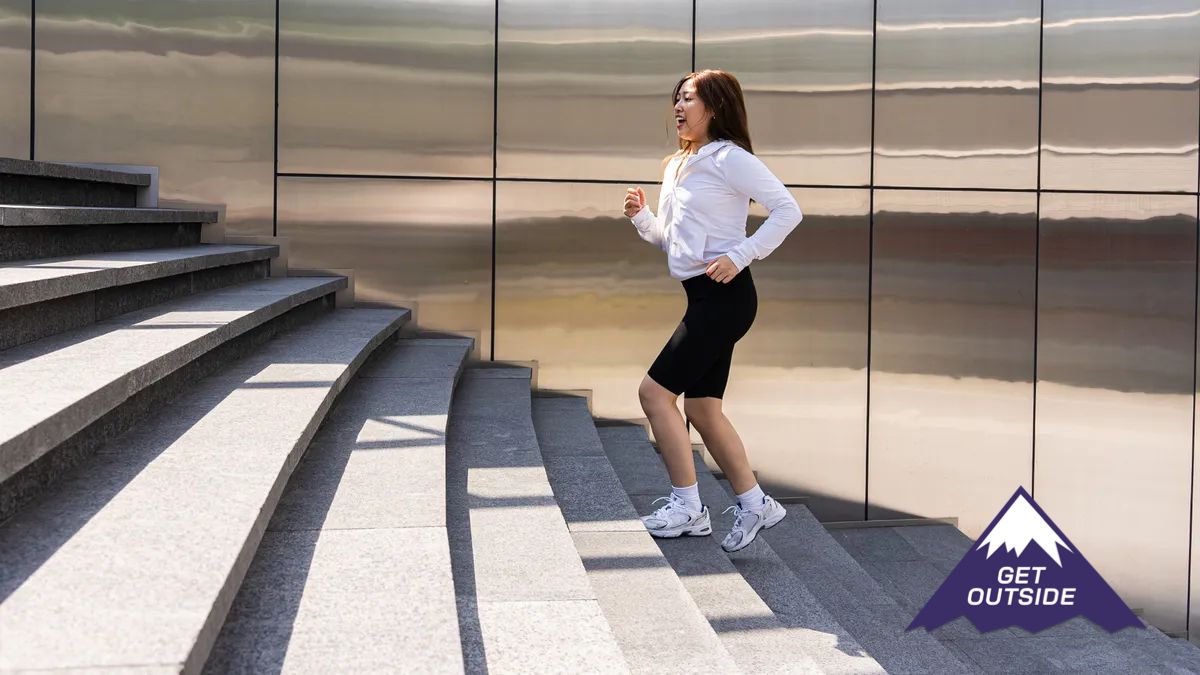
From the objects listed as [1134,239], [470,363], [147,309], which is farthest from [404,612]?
[1134,239]

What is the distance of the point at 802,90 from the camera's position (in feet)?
22.7

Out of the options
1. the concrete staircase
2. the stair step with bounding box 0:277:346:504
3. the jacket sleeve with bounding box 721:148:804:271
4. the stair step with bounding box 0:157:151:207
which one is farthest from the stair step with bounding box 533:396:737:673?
the stair step with bounding box 0:157:151:207

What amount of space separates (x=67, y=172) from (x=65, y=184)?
4.5 inches

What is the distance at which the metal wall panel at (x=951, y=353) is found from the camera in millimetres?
7004

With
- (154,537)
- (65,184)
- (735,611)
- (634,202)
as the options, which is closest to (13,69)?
(65,184)

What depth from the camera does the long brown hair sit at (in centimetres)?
394

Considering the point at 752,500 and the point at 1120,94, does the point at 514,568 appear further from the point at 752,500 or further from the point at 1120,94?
the point at 1120,94

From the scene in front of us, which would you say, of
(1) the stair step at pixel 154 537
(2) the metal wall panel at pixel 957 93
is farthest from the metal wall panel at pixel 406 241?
(1) the stair step at pixel 154 537

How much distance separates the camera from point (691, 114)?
3.98 meters

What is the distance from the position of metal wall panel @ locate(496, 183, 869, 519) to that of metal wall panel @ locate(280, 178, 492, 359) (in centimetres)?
15

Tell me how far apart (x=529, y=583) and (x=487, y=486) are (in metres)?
0.98

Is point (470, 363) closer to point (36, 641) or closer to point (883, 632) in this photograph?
point (883, 632)

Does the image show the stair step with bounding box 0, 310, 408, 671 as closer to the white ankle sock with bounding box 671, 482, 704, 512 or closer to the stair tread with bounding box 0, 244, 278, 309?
the stair tread with bounding box 0, 244, 278, 309

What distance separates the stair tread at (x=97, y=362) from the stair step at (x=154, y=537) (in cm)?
16
